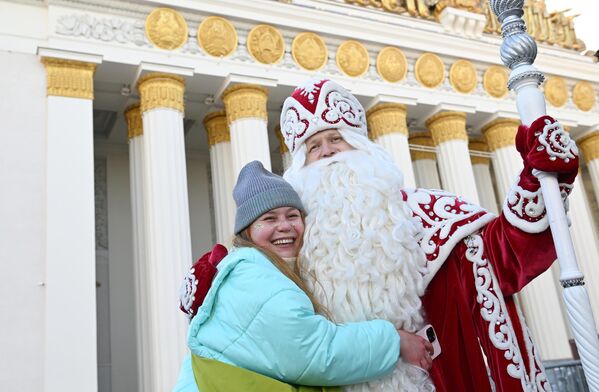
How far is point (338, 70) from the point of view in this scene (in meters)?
10.9

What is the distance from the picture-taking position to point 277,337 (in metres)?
1.51

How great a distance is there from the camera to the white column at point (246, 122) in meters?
9.51

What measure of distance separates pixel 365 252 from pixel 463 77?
11.3 m

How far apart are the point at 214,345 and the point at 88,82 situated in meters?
8.03

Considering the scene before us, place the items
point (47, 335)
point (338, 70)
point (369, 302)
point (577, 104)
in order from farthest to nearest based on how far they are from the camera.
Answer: point (577, 104), point (338, 70), point (47, 335), point (369, 302)

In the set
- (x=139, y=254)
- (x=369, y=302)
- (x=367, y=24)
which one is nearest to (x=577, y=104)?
(x=367, y=24)

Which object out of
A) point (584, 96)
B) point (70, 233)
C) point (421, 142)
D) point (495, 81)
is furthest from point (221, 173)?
point (584, 96)

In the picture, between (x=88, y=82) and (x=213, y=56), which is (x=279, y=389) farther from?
(x=213, y=56)

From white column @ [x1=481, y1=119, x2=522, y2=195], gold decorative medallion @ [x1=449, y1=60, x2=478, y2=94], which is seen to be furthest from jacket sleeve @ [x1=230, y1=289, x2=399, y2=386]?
white column @ [x1=481, y1=119, x2=522, y2=195]

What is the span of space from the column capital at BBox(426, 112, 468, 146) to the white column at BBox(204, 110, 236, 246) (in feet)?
15.0

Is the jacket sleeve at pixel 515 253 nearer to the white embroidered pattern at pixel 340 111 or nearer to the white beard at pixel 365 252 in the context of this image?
the white beard at pixel 365 252

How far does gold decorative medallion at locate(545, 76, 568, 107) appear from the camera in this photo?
44.0ft

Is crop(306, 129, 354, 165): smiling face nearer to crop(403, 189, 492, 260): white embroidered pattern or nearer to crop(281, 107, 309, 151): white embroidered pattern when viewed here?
crop(281, 107, 309, 151): white embroidered pattern

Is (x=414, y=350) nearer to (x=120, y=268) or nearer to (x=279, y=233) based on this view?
(x=279, y=233)
